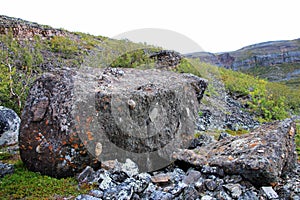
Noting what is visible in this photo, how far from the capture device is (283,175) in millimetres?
6871

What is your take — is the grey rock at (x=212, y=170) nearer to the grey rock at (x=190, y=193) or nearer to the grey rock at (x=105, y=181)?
the grey rock at (x=190, y=193)

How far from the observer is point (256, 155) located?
6.08 m

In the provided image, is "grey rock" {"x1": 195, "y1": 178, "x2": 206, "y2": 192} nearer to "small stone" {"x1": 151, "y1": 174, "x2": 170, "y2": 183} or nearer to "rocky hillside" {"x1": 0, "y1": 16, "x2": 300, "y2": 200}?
"rocky hillside" {"x1": 0, "y1": 16, "x2": 300, "y2": 200}

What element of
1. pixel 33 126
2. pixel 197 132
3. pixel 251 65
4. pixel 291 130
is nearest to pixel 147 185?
pixel 33 126

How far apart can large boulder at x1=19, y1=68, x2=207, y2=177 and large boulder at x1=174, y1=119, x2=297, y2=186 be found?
3.64ft

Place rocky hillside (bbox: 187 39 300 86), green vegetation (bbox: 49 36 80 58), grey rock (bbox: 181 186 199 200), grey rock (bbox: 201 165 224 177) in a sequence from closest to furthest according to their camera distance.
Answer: grey rock (bbox: 181 186 199 200), grey rock (bbox: 201 165 224 177), green vegetation (bbox: 49 36 80 58), rocky hillside (bbox: 187 39 300 86)

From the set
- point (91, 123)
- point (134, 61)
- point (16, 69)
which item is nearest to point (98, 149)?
point (91, 123)

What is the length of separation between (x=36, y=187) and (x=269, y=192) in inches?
190

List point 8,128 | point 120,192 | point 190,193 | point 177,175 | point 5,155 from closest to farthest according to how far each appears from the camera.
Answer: point 120,192 < point 190,193 < point 177,175 < point 5,155 < point 8,128

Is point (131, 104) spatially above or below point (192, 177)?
above

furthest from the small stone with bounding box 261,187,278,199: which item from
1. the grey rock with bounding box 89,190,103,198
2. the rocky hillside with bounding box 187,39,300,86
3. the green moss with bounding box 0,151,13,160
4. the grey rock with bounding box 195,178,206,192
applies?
the rocky hillside with bounding box 187,39,300,86

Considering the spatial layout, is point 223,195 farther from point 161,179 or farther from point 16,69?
point 16,69

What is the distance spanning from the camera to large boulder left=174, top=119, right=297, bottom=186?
5875 mm

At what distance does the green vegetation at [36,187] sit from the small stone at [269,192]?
3.59 meters
